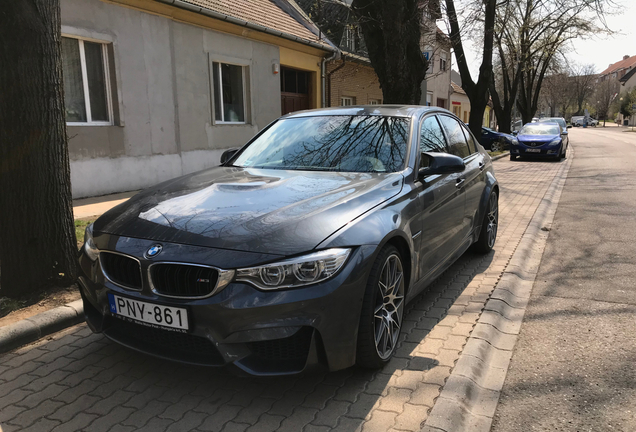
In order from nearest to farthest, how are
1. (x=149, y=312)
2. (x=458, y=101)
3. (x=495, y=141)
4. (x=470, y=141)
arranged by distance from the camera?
1. (x=149, y=312)
2. (x=470, y=141)
3. (x=495, y=141)
4. (x=458, y=101)

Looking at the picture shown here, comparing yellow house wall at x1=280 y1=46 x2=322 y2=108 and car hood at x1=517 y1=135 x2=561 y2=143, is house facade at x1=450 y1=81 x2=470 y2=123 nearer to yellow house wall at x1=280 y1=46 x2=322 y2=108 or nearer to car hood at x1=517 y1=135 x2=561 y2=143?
car hood at x1=517 y1=135 x2=561 y2=143

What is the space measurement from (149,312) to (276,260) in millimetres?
751

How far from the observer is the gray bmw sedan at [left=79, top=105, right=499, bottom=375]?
7.83 feet

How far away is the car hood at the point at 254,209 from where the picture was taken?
2.50 metres

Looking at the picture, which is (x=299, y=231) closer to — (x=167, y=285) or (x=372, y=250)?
(x=372, y=250)

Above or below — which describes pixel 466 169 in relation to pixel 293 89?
below

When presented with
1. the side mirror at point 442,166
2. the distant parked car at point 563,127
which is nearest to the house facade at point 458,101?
the distant parked car at point 563,127

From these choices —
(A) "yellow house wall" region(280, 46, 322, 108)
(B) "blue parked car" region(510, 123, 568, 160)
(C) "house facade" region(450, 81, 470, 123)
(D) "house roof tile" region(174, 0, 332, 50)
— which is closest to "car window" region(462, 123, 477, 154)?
(D) "house roof tile" region(174, 0, 332, 50)

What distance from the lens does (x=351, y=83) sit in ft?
61.7

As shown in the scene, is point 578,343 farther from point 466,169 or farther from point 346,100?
point 346,100

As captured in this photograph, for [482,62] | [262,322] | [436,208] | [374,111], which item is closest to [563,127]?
[482,62]

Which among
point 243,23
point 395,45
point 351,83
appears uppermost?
point 243,23

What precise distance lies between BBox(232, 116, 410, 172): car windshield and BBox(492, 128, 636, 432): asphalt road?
64.1 inches

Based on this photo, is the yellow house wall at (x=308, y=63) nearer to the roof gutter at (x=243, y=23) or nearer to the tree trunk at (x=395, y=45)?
the roof gutter at (x=243, y=23)
